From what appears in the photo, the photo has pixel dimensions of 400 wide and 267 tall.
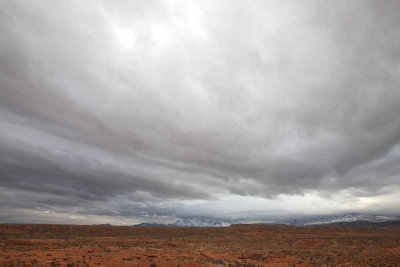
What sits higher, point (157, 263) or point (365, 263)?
point (157, 263)

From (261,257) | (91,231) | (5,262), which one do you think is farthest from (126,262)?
(91,231)

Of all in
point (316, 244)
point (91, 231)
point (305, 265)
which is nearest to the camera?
point (305, 265)

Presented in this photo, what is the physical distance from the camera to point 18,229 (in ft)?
261

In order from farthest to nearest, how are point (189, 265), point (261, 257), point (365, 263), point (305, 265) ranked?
point (261, 257)
point (365, 263)
point (305, 265)
point (189, 265)

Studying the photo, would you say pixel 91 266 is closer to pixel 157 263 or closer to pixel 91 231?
pixel 157 263

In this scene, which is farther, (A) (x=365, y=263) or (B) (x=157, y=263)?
(A) (x=365, y=263)

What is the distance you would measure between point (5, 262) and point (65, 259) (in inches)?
227

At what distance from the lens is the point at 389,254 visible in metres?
45.2

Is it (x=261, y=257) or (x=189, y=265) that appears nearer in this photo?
(x=189, y=265)

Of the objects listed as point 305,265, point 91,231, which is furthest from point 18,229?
point 305,265

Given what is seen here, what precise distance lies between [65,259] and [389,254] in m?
59.0

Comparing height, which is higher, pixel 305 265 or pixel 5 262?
pixel 5 262

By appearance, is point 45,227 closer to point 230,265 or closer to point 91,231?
point 91,231

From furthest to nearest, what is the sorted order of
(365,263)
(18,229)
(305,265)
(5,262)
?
(18,229) → (365,263) → (305,265) → (5,262)
